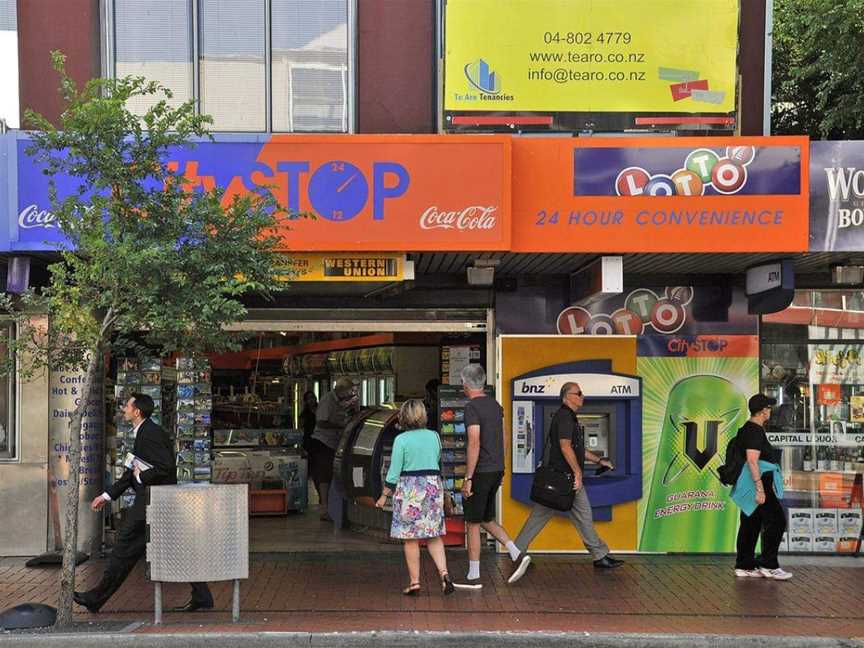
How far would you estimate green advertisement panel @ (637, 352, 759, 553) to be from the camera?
10508 mm

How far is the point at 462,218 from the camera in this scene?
29.6ft

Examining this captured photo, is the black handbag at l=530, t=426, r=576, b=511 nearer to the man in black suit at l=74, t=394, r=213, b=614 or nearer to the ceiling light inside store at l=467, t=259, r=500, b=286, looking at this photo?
the ceiling light inside store at l=467, t=259, r=500, b=286

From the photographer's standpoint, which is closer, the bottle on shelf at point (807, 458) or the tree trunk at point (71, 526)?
the tree trunk at point (71, 526)

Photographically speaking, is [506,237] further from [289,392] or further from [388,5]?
[289,392]

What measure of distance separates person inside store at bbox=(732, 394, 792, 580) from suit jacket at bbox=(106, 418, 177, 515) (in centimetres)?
494

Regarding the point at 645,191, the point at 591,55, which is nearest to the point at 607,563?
the point at 645,191

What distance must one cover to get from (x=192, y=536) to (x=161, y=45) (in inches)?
212

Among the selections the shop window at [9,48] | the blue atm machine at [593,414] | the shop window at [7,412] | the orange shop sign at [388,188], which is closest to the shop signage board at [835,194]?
the blue atm machine at [593,414]

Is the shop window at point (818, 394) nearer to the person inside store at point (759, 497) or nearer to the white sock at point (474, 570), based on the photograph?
the person inside store at point (759, 497)

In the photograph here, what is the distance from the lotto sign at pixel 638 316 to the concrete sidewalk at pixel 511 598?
230 centimetres

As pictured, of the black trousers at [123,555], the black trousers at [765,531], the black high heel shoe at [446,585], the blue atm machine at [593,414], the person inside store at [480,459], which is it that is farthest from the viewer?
the blue atm machine at [593,414]

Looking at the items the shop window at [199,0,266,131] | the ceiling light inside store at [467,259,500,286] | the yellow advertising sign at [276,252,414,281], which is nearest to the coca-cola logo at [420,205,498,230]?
the yellow advertising sign at [276,252,414,281]

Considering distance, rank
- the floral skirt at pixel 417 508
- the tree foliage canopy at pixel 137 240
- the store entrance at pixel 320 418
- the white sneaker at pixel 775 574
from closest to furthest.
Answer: the tree foliage canopy at pixel 137 240, the floral skirt at pixel 417 508, the white sneaker at pixel 775 574, the store entrance at pixel 320 418

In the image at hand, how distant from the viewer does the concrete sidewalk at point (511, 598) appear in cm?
766
